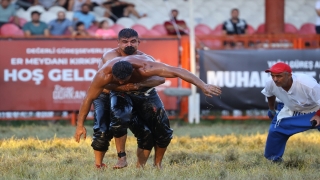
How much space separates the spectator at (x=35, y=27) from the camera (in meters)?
15.9

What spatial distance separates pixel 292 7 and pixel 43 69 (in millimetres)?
7673

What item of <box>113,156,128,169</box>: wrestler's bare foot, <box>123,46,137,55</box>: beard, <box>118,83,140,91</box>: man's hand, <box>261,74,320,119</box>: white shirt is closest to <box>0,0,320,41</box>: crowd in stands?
<box>261,74,320,119</box>: white shirt

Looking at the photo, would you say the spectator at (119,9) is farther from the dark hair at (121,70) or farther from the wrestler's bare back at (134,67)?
the dark hair at (121,70)

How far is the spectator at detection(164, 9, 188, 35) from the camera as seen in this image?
1645cm

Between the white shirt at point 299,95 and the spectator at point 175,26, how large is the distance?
7.26m

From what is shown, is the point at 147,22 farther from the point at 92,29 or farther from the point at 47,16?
the point at 47,16

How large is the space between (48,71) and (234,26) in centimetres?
459

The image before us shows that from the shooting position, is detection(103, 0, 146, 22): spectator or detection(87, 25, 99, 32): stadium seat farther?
detection(103, 0, 146, 22): spectator

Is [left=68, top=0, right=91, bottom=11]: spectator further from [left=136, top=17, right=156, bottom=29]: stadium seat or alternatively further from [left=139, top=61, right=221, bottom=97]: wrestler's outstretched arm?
[left=139, top=61, right=221, bottom=97]: wrestler's outstretched arm

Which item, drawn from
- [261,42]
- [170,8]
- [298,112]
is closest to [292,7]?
Result: [170,8]

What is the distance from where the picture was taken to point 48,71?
14.4 metres

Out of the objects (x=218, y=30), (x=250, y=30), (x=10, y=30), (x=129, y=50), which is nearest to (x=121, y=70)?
(x=129, y=50)

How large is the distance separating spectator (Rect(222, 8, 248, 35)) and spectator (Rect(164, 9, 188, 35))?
35.9 inches

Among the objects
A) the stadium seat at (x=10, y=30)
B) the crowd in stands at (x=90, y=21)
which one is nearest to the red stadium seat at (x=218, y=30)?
the crowd in stands at (x=90, y=21)
